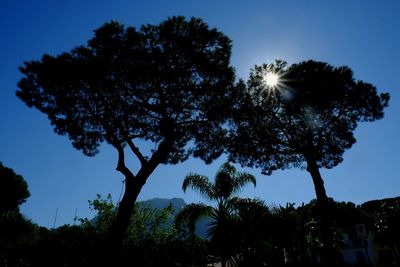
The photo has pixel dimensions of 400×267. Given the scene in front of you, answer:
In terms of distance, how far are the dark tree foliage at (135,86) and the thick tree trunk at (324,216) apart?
5837mm

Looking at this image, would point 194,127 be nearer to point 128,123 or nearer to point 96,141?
point 128,123

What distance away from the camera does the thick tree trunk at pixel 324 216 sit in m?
14.2

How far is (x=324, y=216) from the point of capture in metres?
14.8

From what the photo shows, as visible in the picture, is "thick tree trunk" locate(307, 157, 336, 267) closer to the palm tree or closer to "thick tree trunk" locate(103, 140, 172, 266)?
the palm tree

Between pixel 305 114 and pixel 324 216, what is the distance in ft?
19.2

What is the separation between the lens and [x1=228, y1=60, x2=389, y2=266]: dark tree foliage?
17.1m

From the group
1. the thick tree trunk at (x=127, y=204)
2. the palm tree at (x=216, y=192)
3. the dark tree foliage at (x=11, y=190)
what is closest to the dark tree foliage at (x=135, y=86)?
the thick tree trunk at (x=127, y=204)

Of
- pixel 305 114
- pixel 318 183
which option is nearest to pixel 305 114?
pixel 305 114

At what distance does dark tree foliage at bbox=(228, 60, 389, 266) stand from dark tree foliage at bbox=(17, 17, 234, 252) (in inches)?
100

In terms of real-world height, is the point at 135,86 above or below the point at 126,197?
above

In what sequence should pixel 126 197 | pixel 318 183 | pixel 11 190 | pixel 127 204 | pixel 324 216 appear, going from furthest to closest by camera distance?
Answer: pixel 11 190 → pixel 318 183 → pixel 324 216 → pixel 126 197 → pixel 127 204

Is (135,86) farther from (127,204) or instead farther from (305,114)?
(305,114)

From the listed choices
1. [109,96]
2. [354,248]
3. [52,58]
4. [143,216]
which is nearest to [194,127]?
[109,96]

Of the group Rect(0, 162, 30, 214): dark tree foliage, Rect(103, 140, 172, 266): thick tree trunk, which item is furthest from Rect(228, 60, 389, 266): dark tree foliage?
Rect(0, 162, 30, 214): dark tree foliage
